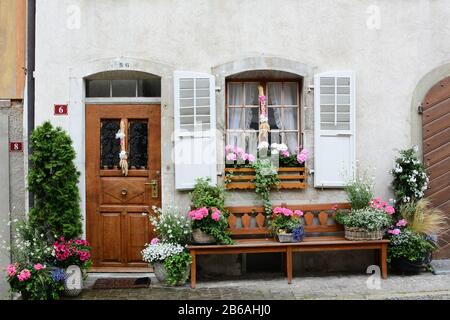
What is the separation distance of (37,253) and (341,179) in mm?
3979

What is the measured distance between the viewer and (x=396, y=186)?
7.89 metres

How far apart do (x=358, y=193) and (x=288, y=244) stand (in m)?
1.16

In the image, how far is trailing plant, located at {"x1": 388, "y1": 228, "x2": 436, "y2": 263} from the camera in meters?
7.40

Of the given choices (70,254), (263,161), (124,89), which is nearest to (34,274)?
(70,254)

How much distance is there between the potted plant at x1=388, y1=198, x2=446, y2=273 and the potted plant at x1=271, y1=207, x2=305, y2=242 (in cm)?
119

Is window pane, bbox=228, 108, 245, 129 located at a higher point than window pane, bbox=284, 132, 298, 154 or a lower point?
higher

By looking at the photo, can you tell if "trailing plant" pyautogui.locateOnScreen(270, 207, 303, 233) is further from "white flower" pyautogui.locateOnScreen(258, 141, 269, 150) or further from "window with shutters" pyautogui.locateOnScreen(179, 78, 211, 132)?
"window with shutters" pyautogui.locateOnScreen(179, 78, 211, 132)

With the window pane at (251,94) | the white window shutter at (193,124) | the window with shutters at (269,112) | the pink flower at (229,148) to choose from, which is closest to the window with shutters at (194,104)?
the white window shutter at (193,124)

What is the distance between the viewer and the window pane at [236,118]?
8117 mm

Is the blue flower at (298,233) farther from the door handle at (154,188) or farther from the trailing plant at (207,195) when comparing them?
the door handle at (154,188)

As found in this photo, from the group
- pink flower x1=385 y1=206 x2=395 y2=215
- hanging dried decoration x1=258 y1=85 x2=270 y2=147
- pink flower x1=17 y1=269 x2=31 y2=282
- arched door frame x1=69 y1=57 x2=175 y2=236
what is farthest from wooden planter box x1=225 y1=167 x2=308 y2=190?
pink flower x1=17 y1=269 x2=31 y2=282

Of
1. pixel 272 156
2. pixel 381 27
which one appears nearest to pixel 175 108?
pixel 272 156

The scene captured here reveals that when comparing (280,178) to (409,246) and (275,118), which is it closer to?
(275,118)
